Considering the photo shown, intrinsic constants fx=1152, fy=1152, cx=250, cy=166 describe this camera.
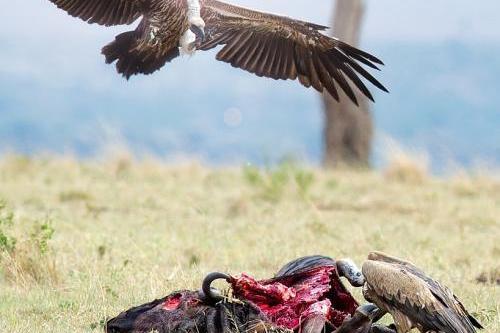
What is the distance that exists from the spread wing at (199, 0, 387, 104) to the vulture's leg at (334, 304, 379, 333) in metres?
2.82

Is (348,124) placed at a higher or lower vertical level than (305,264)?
lower

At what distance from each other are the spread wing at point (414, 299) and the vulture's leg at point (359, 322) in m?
0.09

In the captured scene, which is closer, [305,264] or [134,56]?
[305,264]

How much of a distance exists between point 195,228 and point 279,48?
2.12m

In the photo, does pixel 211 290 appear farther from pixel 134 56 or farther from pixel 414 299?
pixel 134 56

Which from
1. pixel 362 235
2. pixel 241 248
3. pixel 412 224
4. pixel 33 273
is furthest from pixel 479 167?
pixel 33 273

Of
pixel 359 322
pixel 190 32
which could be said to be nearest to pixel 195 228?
pixel 190 32

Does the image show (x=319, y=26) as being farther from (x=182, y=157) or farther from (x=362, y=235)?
(x=182, y=157)

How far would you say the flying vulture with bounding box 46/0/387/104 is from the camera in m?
7.46

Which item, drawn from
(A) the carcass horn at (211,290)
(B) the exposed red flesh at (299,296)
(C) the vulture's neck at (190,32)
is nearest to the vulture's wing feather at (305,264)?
(B) the exposed red flesh at (299,296)

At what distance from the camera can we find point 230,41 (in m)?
8.23

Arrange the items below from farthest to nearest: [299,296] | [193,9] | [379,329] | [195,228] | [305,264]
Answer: [195,228] < [193,9] < [305,264] < [299,296] < [379,329]

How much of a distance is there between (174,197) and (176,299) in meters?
6.78

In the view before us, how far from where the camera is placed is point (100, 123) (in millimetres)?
14914
